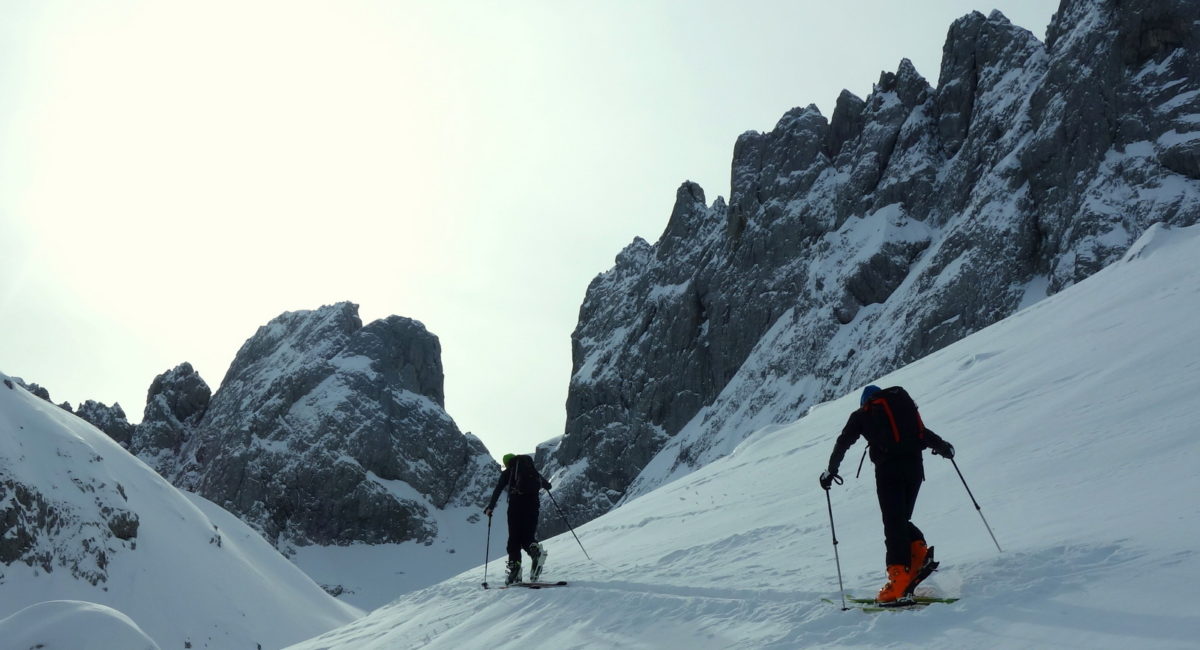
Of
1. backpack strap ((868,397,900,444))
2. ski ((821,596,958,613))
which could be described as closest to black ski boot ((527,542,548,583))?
backpack strap ((868,397,900,444))

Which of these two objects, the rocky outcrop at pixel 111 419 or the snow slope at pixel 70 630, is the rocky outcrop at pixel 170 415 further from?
the snow slope at pixel 70 630

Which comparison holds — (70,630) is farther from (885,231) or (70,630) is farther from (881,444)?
(885,231)

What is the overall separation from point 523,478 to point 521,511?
1.74 feet

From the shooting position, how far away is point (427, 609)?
44.7 feet

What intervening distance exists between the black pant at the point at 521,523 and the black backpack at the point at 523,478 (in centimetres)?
9

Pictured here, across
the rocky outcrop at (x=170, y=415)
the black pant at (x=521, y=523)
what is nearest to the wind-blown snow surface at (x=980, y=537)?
the black pant at (x=521, y=523)

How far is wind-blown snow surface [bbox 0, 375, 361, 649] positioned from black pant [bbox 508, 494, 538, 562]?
27216mm

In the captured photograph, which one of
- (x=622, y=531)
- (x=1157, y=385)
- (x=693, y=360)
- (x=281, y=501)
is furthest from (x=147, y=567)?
(x=281, y=501)

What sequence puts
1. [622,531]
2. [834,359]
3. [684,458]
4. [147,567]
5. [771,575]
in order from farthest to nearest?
[684,458]
[834,359]
[147,567]
[622,531]
[771,575]

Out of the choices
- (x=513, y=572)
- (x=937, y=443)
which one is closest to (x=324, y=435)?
(x=513, y=572)

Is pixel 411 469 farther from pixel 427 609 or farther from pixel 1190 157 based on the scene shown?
pixel 427 609

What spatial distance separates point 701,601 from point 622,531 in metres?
8.26

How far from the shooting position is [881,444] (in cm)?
812

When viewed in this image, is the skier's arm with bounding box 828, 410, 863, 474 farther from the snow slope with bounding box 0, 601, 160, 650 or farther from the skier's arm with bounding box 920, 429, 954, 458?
the snow slope with bounding box 0, 601, 160, 650
